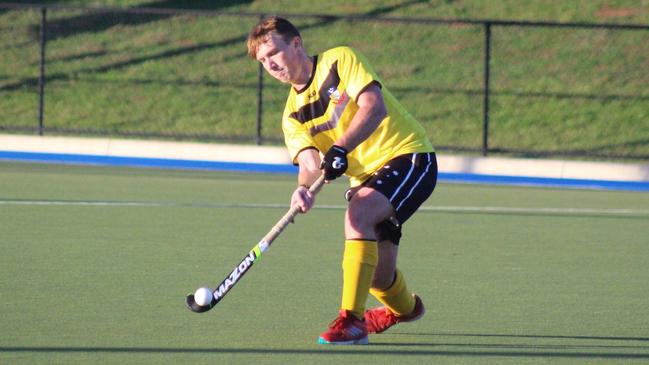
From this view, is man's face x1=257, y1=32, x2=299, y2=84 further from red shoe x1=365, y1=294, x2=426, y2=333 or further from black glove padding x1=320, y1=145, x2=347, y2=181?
red shoe x1=365, y1=294, x2=426, y2=333

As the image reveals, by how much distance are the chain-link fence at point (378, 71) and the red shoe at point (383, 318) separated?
1298 centimetres

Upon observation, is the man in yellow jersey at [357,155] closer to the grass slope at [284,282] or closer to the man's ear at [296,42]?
the man's ear at [296,42]

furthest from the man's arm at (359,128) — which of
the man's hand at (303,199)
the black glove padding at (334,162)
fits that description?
the man's hand at (303,199)

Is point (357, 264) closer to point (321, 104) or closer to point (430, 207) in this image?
point (321, 104)

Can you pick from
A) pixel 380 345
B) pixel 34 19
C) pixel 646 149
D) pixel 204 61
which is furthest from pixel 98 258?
pixel 34 19

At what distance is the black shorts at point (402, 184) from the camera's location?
6008 mm

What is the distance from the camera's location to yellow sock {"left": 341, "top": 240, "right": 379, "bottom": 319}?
19.2 ft

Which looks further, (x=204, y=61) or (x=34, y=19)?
(x=34, y=19)

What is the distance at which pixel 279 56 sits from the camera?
5898 millimetres

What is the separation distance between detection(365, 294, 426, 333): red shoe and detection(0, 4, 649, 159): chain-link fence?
12985 millimetres

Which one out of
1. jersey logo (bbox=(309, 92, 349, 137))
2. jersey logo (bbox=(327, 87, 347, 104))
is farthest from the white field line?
jersey logo (bbox=(327, 87, 347, 104))

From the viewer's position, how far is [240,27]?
25109 mm

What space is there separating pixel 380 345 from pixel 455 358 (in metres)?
0.44

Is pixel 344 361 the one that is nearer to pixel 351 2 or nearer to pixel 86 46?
pixel 86 46
